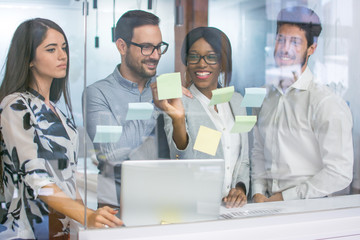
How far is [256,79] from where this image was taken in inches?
86.4

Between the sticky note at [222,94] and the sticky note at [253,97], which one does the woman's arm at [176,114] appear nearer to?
the sticky note at [222,94]

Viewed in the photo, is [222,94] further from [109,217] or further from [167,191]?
[109,217]

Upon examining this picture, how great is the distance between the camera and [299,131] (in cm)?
221

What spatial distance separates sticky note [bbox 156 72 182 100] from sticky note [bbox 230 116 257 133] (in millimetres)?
341

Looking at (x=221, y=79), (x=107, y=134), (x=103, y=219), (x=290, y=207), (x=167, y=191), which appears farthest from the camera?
(x=221, y=79)

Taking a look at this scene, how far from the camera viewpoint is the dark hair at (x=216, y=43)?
6.61 ft

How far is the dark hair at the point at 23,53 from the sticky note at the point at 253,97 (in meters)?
0.98

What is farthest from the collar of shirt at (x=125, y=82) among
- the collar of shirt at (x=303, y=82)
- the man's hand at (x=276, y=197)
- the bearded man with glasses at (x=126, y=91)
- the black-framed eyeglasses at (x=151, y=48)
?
the man's hand at (x=276, y=197)

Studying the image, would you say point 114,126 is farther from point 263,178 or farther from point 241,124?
point 263,178

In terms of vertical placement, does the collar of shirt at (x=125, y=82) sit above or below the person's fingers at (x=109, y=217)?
above

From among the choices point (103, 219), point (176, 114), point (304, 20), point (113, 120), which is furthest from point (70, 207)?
point (304, 20)

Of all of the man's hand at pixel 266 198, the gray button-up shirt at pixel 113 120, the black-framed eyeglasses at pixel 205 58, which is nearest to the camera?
the gray button-up shirt at pixel 113 120

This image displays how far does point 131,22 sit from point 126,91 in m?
0.31

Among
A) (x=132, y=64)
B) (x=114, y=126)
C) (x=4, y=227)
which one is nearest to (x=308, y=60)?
(x=132, y=64)
